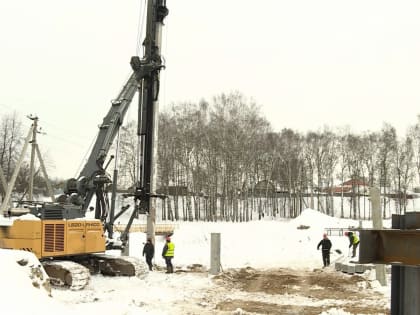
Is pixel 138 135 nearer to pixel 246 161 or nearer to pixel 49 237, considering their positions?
pixel 49 237

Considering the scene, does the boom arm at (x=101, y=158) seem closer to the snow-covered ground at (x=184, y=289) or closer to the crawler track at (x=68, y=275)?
the snow-covered ground at (x=184, y=289)

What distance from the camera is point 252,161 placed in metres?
53.8

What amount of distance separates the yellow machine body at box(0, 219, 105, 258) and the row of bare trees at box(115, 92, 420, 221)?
1418 inches

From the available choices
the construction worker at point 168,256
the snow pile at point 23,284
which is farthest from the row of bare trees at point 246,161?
the snow pile at point 23,284

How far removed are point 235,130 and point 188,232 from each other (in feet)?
49.3

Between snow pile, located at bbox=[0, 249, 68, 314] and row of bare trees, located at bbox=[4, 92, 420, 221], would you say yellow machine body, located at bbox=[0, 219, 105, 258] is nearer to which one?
snow pile, located at bbox=[0, 249, 68, 314]

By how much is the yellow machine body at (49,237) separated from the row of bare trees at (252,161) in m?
36.0

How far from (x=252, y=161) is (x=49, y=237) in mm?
40895

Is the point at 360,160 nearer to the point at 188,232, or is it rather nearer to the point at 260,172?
the point at 260,172

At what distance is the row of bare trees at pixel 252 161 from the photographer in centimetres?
5209

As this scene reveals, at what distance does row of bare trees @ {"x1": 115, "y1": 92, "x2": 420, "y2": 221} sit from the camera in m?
52.1

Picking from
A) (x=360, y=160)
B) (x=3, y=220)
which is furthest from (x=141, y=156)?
(x=360, y=160)

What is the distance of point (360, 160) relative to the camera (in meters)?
61.9

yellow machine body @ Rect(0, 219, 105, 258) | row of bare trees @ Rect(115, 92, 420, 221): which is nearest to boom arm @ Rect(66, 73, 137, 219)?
yellow machine body @ Rect(0, 219, 105, 258)
